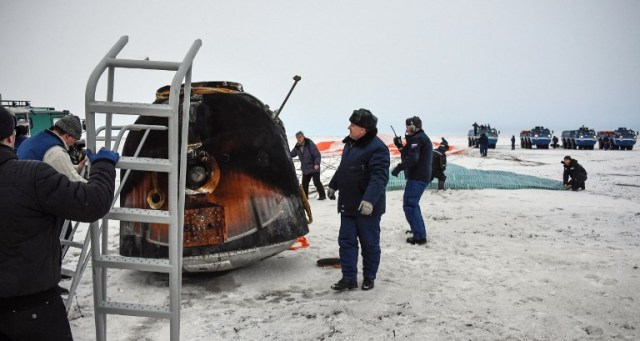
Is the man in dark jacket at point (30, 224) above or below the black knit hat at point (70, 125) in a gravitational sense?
below

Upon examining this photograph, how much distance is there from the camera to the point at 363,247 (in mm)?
4371

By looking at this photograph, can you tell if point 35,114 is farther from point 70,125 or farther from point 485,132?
point 485,132

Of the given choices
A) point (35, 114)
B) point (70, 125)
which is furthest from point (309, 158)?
point (35, 114)

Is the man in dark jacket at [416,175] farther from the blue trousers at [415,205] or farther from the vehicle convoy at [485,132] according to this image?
the vehicle convoy at [485,132]

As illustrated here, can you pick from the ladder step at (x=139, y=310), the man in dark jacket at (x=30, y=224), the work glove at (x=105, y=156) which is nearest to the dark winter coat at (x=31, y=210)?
the man in dark jacket at (x=30, y=224)

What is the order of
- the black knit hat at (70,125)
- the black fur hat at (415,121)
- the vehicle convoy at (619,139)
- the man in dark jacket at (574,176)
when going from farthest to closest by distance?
the vehicle convoy at (619,139) → the man in dark jacket at (574,176) → the black fur hat at (415,121) → the black knit hat at (70,125)

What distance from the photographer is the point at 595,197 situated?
10.0m

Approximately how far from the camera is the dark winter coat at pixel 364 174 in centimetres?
424

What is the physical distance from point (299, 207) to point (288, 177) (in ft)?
1.19

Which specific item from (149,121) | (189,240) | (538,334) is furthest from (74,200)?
(538,334)

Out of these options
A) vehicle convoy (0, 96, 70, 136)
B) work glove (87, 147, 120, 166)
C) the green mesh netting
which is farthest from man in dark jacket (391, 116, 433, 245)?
vehicle convoy (0, 96, 70, 136)

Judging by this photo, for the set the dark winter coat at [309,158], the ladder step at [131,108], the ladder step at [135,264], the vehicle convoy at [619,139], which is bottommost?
the ladder step at [135,264]

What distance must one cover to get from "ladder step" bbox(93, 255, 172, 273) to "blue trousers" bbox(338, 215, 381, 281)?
2.30 metres

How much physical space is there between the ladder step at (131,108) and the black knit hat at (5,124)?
36 centimetres
